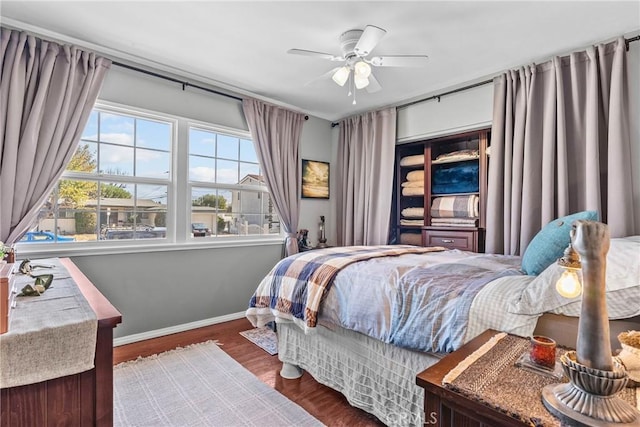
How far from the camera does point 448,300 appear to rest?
1.46 meters

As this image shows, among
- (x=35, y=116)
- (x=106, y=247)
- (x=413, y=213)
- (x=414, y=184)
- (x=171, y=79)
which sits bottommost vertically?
(x=106, y=247)

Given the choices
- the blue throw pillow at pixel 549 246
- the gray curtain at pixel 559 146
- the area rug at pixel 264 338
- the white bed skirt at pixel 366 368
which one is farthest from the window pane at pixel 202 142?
the blue throw pillow at pixel 549 246

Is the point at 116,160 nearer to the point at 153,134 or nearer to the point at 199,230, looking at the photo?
the point at 153,134

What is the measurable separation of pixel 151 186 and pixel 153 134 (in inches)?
19.9

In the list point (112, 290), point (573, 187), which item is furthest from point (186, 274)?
point (573, 187)

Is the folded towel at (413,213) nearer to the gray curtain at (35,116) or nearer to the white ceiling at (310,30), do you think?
the white ceiling at (310,30)

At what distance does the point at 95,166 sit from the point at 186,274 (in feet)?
4.13

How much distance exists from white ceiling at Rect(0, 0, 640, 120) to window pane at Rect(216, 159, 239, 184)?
919 millimetres

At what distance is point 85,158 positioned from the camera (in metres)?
2.74

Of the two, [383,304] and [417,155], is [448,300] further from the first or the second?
[417,155]

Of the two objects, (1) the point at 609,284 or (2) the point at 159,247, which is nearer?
(1) the point at 609,284

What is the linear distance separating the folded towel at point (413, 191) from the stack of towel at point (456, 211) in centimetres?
20

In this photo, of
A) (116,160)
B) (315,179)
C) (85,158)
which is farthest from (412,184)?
(85,158)

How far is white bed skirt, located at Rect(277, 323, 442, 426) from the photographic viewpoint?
5.22 ft
